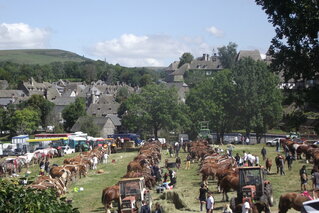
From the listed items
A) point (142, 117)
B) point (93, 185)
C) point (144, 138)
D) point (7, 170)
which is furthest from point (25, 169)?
point (144, 138)

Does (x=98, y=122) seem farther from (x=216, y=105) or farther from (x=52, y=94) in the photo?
(x=52, y=94)

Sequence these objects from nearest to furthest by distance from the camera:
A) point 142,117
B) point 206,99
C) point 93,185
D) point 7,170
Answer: point 93,185, point 7,170, point 142,117, point 206,99

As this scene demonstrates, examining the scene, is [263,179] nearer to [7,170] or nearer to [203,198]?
[203,198]

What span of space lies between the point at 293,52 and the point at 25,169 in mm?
33109

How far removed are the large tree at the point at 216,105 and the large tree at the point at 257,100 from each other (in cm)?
131

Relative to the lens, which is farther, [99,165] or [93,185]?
[99,165]

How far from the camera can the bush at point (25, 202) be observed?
11.5 m

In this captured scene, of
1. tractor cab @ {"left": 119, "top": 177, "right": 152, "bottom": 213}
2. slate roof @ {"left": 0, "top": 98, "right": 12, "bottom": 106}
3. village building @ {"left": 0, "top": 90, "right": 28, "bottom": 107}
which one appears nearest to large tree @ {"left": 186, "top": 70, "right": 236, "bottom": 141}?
tractor cab @ {"left": 119, "top": 177, "right": 152, "bottom": 213}

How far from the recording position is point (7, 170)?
150 feet

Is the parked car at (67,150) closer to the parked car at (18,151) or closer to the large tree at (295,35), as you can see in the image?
the parked car at (18,151)

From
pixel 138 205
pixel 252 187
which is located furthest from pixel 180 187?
pixel 252 187

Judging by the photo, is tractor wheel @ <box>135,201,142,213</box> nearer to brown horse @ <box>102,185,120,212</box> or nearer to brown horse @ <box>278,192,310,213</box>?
brown horse @ <box>102,185,120,212</box>

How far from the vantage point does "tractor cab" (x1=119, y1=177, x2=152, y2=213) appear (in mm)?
23805

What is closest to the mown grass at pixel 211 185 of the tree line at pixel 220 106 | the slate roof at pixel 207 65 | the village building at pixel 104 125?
the tree line at pixel 220 106
